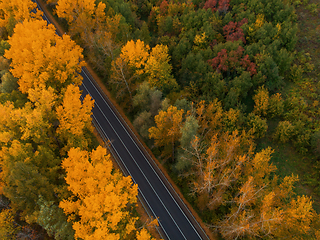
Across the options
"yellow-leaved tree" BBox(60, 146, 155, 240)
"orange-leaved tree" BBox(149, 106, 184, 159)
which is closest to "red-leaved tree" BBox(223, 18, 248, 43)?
"orange-leaved tree" BBox(149, 106, 184, 159)

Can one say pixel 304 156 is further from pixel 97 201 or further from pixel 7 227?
pixel 7 227

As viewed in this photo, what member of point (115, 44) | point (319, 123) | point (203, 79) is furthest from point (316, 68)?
point (115, 44)

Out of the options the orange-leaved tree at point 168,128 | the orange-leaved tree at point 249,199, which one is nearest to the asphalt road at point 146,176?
the orange-leaved tree at point 249,199

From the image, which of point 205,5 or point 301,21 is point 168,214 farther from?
point 301,21

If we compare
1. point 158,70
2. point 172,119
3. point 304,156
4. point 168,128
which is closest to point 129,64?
point 158,70

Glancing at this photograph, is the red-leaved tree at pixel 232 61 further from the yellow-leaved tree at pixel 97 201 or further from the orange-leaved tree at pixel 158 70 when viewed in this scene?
the yellow-leaved tree at pixel 97 201

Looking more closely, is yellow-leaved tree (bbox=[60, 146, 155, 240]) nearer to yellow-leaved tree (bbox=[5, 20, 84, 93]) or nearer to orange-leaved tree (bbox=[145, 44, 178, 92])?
yellow-leaved tree (bbox=[5, 20, 84, 93])

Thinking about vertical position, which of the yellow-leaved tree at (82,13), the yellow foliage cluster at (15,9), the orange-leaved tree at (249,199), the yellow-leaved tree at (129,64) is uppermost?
the yellow foliage cluster at (15,9)
